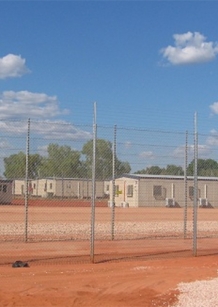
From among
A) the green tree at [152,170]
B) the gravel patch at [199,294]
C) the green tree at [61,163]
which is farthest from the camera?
the green tree at [152,170]

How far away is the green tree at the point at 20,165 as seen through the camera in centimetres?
1466

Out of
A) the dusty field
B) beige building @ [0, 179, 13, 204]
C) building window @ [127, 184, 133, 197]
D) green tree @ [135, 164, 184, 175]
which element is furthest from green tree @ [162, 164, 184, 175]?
building window @ [127, 184, 133, 197]

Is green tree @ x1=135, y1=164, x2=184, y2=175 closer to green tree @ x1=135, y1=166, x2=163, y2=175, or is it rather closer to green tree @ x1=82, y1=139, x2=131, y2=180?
green tree @ x1=135, y1=166, x2=163, y2=175

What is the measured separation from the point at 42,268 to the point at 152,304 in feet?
11.3

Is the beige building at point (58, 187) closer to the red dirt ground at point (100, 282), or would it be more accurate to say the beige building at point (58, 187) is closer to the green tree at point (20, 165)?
the green tree at point (20, 165)

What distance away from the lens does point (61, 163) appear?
1530 centimetres

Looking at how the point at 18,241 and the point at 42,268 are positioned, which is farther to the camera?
the point at 18,241

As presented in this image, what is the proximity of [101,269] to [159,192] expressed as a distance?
12723 millimetres

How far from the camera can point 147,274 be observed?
420 inches

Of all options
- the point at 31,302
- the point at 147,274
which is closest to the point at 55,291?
the point at 31,302

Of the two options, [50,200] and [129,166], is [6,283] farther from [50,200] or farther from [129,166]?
[50,200]

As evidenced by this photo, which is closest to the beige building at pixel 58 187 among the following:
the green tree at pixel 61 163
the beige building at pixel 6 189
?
the beige building at pixel 6 189

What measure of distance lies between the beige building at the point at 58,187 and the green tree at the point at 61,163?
0.74 m

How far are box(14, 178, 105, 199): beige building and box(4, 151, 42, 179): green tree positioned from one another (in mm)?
549
